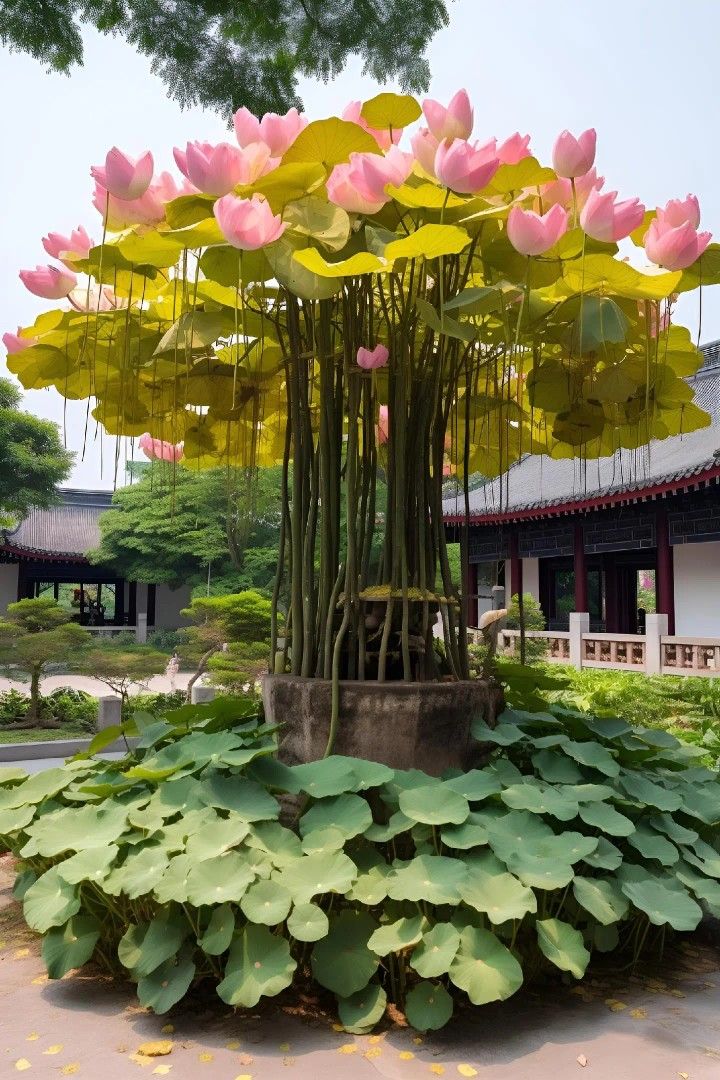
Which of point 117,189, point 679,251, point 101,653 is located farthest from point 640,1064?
point 101,653

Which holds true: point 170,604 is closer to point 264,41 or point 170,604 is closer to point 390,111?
point 264,41

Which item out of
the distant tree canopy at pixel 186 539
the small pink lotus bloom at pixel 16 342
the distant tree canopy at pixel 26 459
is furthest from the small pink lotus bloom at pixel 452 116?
the distant tree canopy at pixel 186 539

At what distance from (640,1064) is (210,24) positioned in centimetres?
457

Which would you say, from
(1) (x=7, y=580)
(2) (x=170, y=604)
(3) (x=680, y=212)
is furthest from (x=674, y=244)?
(2) (x=170, y=604)

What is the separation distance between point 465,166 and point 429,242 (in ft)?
0.60

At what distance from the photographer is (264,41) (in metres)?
4.30

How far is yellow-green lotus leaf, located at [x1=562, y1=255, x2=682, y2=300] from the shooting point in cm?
214

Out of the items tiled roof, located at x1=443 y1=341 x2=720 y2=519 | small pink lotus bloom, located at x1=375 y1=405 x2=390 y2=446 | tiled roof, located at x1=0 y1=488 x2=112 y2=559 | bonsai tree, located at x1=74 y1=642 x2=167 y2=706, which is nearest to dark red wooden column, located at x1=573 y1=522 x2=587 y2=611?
tiled roof, located at x1=443 y1=341 x2=720 y2=519

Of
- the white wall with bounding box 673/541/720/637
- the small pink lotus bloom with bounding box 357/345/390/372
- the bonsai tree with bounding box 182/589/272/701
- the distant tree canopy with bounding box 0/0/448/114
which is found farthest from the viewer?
the white wall with bounding box 673/541/720/637

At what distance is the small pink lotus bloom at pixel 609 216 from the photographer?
2.00 meters

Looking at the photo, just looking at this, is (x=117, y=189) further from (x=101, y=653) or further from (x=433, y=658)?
(x=101, y=653)

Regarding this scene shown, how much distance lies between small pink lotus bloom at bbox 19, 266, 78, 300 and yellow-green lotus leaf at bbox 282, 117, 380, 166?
71 centimetres

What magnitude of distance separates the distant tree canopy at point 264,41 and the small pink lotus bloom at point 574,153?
2.66 meters

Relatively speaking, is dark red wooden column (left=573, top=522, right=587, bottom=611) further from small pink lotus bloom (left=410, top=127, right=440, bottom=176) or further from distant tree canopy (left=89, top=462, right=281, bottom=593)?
small pink lotus bloom (left=410, top=127, right=440, bottom=176)
